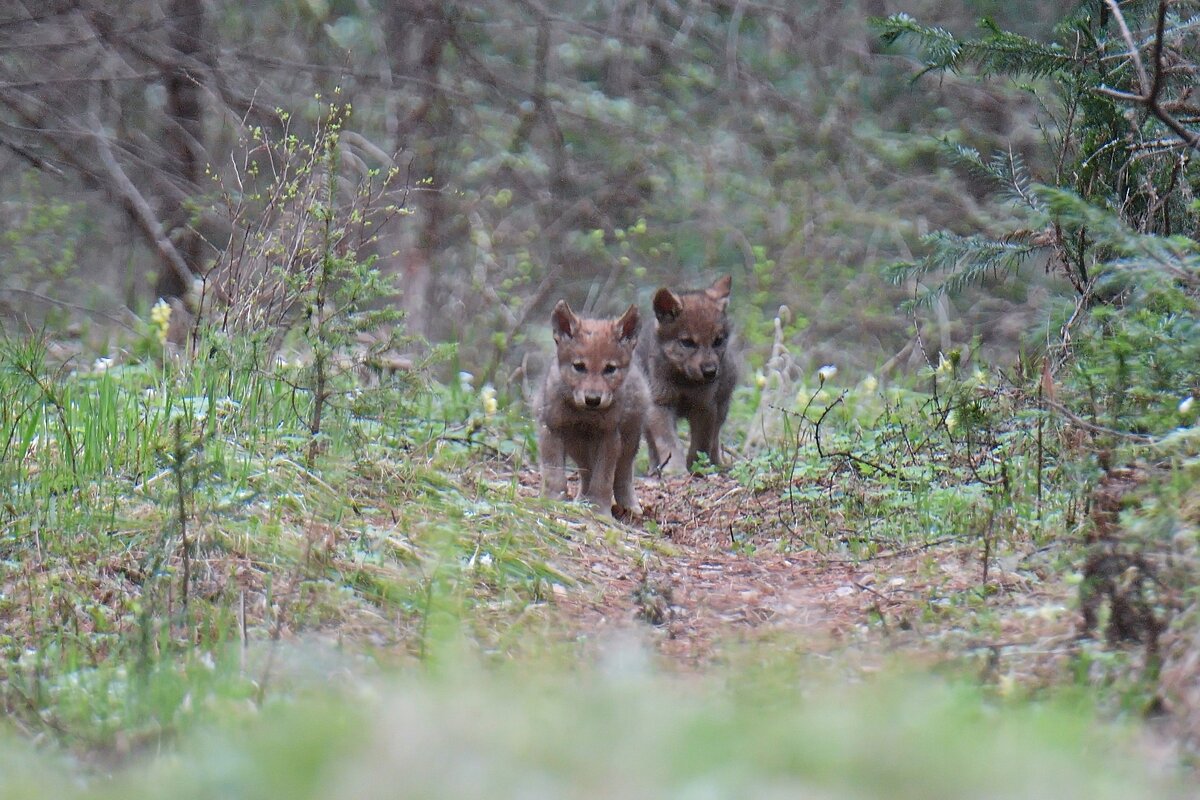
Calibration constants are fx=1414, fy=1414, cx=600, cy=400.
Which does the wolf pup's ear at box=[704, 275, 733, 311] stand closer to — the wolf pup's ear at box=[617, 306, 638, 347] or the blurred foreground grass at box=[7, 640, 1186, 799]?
the wolf pup's ear at box=[617, 306, 638, 347]

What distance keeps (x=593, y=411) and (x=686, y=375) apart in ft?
7.30

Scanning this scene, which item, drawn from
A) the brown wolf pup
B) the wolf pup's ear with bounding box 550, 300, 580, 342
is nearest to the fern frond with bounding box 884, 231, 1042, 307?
the wolf pup's ear with bounding box 550, 300, 580, 342

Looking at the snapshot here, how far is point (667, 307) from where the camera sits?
1081 cm

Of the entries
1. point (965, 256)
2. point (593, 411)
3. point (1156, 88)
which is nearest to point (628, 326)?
point (593, 411)

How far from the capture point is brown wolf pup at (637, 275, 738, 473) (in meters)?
10.6

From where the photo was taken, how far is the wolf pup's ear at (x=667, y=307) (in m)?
10.8

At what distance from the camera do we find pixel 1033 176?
734 centimetres

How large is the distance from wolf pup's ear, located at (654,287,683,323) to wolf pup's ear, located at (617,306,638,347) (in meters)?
1.91

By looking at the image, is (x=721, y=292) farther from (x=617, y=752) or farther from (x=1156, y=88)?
(x=617, y=752)

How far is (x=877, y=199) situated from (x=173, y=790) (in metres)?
15.0

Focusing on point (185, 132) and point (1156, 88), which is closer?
point (1156, 88)

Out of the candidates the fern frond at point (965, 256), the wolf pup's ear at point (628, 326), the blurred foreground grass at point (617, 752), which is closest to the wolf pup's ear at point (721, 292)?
the wolf pup's ear at point (628, 326)

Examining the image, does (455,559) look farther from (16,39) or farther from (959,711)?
(16,39)

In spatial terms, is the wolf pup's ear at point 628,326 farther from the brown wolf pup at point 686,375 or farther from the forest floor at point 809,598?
the brown wolf pup at point 686,375
